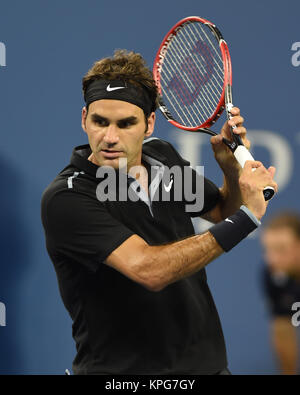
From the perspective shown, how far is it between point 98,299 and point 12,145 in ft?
4.31

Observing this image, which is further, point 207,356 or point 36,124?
point 36,124

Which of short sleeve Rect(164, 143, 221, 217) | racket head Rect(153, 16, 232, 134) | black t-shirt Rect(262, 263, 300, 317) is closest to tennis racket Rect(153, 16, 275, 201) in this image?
racket head Rect(153, 16, 232, 134)

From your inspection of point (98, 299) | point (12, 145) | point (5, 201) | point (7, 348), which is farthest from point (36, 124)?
point (98, 299)

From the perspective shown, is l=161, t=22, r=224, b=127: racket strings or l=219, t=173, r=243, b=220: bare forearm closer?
l=219, t=173, r=243, b=220: bare forearm

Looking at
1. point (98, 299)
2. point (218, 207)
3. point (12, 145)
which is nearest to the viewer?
A: point (98, 299)

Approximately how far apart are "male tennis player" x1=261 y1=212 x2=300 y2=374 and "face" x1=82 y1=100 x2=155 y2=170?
3.76ft

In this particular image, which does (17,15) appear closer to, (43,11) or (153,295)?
(43,11)

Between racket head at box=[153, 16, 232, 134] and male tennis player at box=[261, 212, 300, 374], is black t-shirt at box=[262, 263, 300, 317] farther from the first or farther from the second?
racket head at box=[153, 16, 232, 134]

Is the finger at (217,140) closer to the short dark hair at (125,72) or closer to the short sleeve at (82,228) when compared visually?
the short dark hair at (125,72)

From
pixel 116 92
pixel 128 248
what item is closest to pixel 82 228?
pixel 128 248

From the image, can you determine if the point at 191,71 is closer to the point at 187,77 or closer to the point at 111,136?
the point at 187,77

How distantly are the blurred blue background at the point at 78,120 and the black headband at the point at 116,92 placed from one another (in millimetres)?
1028

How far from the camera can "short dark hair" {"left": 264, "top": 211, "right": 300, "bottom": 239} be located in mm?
3076
